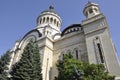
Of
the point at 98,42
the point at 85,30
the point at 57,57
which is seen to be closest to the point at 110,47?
the point at 98,42

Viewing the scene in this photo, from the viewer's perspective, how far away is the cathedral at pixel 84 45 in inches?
594

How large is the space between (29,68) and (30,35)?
427 inches

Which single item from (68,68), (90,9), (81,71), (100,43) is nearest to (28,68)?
(68,68)

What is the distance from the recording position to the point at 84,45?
59.3ft

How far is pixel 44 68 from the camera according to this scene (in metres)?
17.7

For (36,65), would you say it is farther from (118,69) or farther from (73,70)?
(118,69)

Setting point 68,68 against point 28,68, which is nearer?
point 68,68

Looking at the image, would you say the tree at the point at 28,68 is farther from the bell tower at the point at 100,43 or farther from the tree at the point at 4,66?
the bell tower at the point at 100,43

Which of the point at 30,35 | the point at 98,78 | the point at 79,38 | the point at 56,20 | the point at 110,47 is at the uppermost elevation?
the point at 56,20

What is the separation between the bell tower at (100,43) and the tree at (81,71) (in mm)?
3617

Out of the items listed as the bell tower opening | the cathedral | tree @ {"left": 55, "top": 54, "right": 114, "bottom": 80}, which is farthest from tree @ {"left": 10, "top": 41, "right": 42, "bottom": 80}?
the bell tower opening

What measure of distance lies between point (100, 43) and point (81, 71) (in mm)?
6615

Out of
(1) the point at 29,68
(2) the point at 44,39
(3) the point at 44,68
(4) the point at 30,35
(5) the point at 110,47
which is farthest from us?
(4) the point at 30,35

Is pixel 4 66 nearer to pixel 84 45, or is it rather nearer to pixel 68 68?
pixel 68 68
